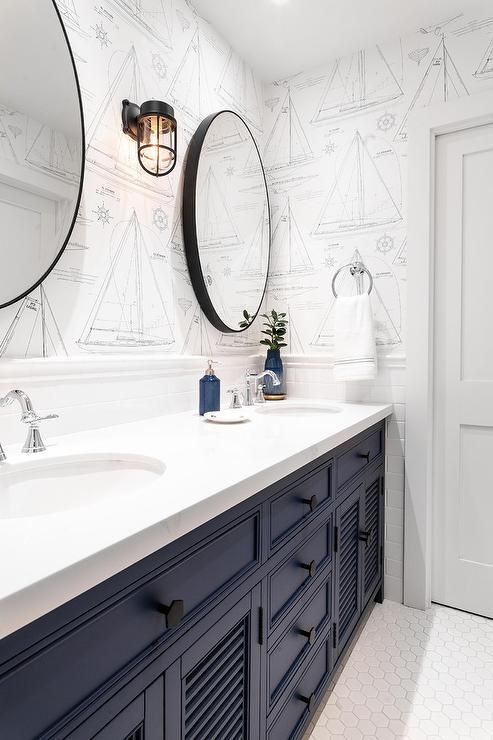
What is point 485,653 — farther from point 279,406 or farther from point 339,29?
point 339,29

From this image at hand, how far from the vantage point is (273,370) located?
2.10 metres

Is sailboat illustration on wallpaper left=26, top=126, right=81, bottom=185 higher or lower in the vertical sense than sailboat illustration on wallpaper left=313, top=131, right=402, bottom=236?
lower

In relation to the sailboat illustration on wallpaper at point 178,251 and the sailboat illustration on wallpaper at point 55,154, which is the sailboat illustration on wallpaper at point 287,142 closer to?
the sailboat illustration on wallpaper at point 178,251

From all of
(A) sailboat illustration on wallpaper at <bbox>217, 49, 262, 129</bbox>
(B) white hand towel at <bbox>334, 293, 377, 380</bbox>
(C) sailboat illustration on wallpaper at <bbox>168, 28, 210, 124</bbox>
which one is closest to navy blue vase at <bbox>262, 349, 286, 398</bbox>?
(B) white hand towel at <bbox>334, 293, 377, 380</bbox>

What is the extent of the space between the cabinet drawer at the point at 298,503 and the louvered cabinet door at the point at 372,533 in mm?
487

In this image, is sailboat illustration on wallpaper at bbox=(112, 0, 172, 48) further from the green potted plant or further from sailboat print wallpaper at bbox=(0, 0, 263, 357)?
the green potted plant

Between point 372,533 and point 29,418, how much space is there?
1419mm

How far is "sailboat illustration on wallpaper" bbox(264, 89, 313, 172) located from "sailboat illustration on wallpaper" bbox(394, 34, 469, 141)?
497 millimetres

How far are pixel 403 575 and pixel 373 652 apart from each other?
0.42 meters

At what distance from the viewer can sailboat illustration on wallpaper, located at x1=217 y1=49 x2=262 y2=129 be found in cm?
197

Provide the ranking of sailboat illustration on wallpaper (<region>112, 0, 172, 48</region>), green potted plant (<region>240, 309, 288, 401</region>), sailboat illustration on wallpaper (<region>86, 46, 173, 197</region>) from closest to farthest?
sailboat illustration on wallpaper (<region>86, 46, 173, 197</region>), sailboat illustration on wallpaper (<region>112, 0, 172, 48</region>), green potted plant (<region>240, 309, 288, 401</region>)

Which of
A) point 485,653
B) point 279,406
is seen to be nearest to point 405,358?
point 279,406

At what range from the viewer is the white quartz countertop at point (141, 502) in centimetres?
48

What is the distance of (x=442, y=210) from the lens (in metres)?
1.94
